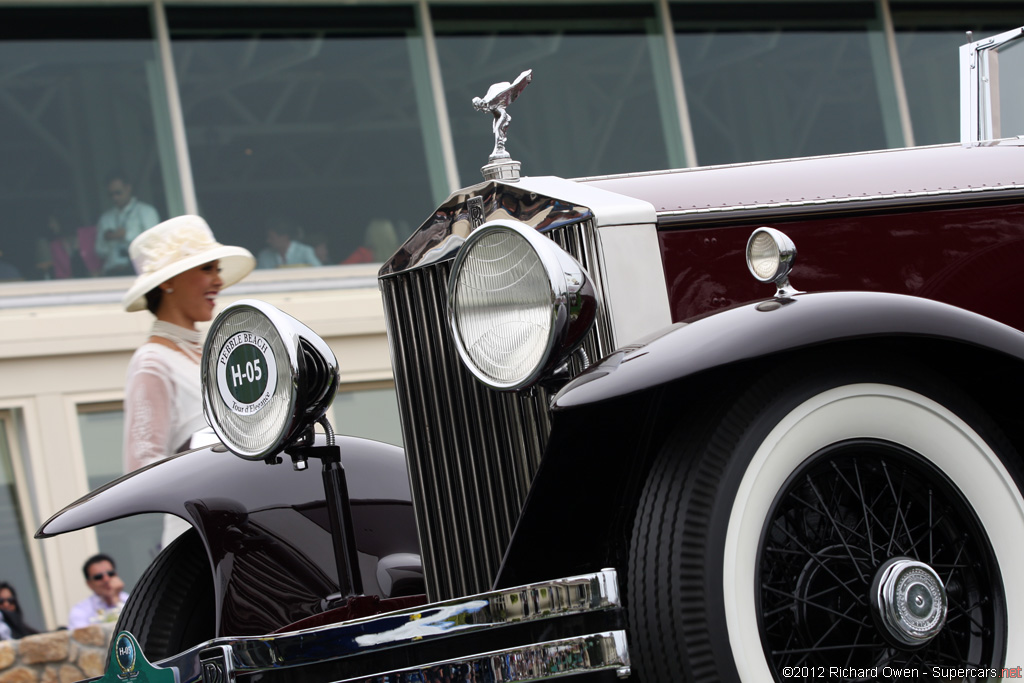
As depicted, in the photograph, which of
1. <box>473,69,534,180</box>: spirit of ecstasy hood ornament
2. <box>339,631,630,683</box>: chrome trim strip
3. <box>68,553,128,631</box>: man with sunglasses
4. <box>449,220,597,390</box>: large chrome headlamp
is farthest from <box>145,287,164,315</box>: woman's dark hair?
<box>68,553,128,631</box>: man with sunglasses

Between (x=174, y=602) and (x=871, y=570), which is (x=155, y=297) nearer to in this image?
(x=174, y=602)

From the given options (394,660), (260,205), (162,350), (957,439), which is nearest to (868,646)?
(957,439)

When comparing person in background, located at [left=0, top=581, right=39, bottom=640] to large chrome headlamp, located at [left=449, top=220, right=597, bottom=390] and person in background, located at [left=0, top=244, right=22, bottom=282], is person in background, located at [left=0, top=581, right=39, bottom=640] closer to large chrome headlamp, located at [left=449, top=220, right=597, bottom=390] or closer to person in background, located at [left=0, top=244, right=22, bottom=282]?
person in background, located at [left=0, top=244, right=22, bottom=282]

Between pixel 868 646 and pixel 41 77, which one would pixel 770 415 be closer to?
pixel 868 646

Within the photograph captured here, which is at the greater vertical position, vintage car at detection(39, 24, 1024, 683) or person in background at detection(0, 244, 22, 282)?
person in background at detection(0, 244, 22, 282)

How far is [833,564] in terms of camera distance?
73.4 inches

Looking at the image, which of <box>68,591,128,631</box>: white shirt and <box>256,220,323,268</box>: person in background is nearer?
<box>68,591,128,631</box>: white shirt

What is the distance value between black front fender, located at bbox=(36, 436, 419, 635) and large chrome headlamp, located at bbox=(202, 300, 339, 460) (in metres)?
0.34

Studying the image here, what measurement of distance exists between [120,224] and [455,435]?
19.4 ft

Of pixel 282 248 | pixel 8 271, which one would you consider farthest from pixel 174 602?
pixel 282 248

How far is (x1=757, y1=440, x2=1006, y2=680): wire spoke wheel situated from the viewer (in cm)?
182

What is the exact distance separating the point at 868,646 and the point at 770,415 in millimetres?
383

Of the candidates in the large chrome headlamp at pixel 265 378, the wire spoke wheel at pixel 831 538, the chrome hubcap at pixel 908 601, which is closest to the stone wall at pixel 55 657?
the large chrome headlamp at pixel 265 378

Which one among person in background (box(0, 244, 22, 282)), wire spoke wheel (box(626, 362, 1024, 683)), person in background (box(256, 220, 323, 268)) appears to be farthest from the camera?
person in background (box(256, 220, 323, 268))
